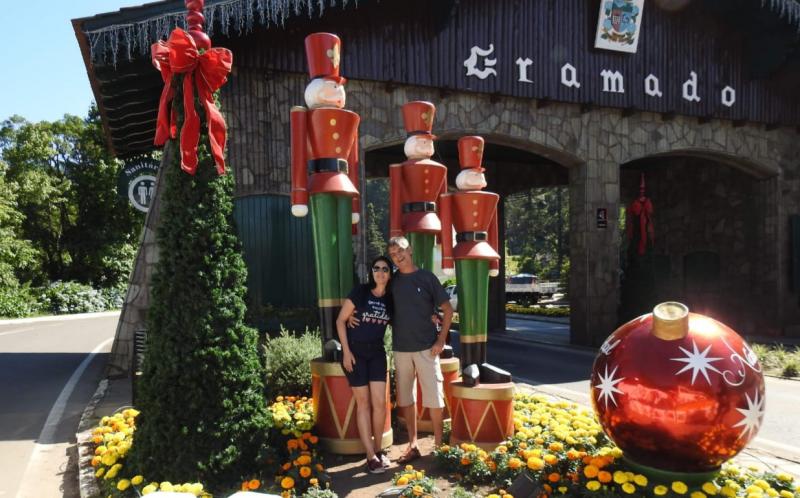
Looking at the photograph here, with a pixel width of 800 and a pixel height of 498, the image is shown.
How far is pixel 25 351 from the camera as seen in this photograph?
11.8m

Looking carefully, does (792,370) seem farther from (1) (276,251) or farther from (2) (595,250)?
(1) (276,251)

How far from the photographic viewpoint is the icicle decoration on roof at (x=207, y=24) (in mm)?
6832

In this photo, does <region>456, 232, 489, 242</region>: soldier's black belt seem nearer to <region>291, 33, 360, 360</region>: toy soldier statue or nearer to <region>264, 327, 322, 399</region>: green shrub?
<region>291, 33, 360, 360</region>: toy soldier statue

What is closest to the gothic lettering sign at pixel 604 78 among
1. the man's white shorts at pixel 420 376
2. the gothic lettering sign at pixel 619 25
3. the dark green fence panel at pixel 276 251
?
the gothic lettering sign at pixel 619 25

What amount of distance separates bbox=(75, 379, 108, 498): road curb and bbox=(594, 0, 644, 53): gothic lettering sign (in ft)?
34.8

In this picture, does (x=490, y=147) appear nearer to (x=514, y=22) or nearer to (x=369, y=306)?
(x=514, y=22)

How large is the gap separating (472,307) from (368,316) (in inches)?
39.8

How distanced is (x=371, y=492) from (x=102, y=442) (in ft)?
8.18

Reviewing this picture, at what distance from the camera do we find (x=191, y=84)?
3.79m

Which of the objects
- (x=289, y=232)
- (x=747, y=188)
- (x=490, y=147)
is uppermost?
(x=490, y=147)

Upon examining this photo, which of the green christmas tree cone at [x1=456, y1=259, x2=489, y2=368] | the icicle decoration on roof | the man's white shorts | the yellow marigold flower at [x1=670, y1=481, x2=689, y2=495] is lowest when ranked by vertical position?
the yellow marigold flower at [x1=670, y1=481, x2=689, y2=495]

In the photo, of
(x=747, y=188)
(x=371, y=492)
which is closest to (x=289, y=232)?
→ (x=371, y=492)

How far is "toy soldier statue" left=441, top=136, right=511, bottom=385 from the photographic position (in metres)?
4.64

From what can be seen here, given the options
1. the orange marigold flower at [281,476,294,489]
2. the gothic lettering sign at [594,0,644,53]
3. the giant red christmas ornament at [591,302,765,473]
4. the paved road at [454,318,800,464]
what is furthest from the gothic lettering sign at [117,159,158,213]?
the gothic lettering sign at [594,0,644,53]
